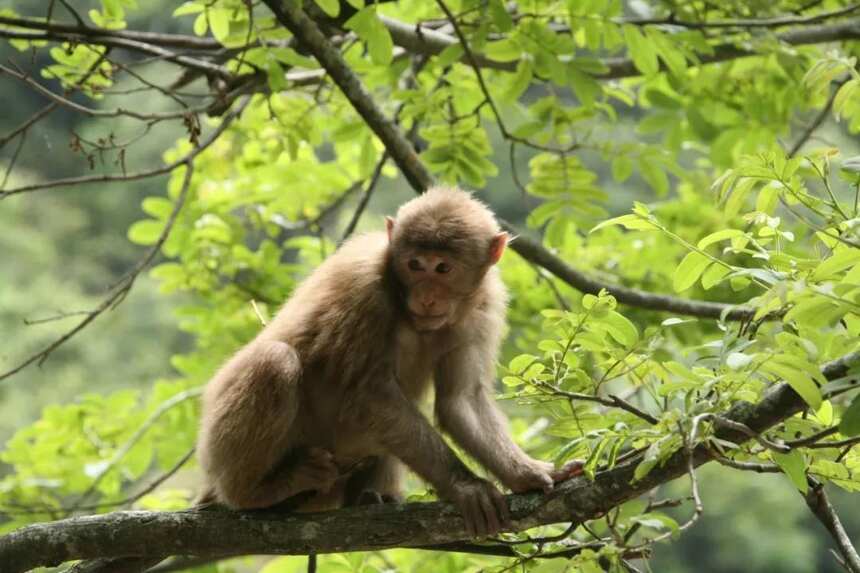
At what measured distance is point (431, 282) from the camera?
15.3 ft

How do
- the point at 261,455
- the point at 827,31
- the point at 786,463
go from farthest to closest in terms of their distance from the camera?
the point at 827,31 < the point at 261,455 < the point at 786,463

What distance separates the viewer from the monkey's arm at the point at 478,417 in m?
4.19

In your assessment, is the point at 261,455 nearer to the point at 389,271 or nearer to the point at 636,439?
the point at 389,271

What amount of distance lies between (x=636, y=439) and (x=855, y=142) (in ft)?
43.3

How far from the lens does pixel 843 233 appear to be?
8.82 ft

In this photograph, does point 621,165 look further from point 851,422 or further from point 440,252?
point 851,422

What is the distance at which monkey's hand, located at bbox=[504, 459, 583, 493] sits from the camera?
3.91m

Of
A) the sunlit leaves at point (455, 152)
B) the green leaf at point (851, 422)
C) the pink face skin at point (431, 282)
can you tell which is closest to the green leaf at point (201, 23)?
the sunlit leaves at point (455, 152)

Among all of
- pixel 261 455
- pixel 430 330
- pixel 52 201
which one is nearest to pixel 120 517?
pixel 261 455

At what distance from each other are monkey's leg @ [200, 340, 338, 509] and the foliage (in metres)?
0.51

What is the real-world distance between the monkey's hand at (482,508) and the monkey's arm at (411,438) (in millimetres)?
56

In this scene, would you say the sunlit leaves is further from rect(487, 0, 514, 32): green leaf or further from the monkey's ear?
the monkey's ear

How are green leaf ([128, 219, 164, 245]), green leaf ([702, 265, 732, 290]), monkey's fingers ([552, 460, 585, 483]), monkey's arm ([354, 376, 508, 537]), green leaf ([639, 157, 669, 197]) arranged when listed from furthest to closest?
green leaf ([128, 219, 164, 245])
green leaf ([639, 157, 669, 197])
monkey's arm ([354, 376, 508, 537])
monkey's fingers ([552, 460, 585, 483])
green leaf ([702, 265, 732, 290])

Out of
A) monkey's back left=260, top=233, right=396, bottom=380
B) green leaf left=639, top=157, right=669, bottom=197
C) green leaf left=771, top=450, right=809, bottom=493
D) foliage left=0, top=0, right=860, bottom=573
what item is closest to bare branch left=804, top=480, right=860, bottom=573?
foliage left=0, top=0, right=860, bottom=573
